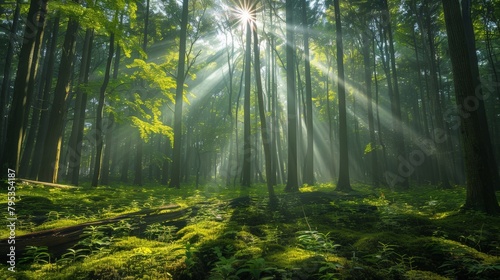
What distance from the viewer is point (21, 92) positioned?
8.03m

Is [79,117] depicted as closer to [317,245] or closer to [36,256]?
[36,256]

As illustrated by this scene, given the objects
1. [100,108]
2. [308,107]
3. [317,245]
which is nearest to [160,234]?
[317,245]

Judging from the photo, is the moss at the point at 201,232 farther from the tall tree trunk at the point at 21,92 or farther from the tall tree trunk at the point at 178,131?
the tall tree trunk at the point at 178,131

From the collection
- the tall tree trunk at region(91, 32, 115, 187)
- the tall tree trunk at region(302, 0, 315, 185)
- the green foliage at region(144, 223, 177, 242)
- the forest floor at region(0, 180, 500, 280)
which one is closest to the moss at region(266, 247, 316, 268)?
the forest floor at region(0, 180, 500, 280)

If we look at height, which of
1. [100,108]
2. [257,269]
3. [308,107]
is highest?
[308,107]

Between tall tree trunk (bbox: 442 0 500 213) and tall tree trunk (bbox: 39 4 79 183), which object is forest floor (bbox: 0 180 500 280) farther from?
tall tree trunk (bbox: 39 4 79 183)

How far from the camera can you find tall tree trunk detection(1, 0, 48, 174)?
7.79 m

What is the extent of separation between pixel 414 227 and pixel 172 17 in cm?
2092

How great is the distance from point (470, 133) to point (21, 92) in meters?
12.6

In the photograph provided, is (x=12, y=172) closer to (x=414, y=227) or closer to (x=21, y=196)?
(x=21, y=196)

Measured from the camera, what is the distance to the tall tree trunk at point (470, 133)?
5.91m

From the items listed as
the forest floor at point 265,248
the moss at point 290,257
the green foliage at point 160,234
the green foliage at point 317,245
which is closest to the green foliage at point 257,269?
the forest floor at point 265,248

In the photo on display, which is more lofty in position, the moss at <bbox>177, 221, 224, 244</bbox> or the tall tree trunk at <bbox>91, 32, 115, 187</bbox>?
the tall tree trunk at <bbox>91, 32, 115, 187</bbox>

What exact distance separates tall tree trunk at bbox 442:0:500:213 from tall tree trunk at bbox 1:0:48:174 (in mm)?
11948
